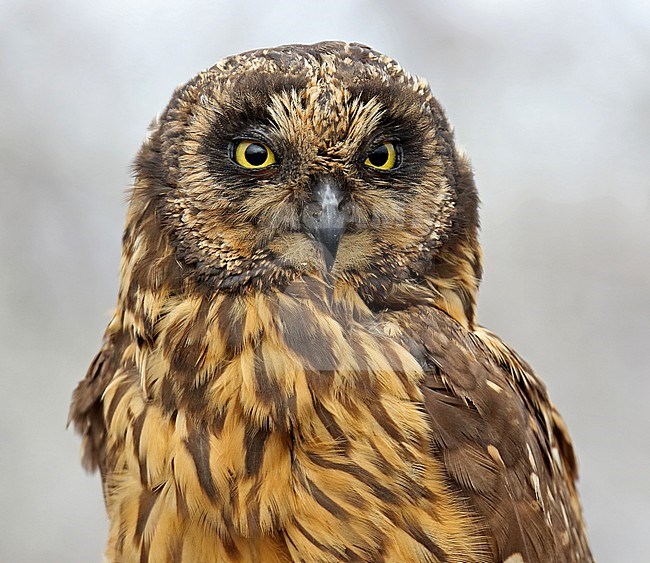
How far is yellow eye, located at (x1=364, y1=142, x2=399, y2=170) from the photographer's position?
107 centimetres

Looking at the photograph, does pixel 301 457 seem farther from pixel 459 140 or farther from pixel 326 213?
pixel 459 140

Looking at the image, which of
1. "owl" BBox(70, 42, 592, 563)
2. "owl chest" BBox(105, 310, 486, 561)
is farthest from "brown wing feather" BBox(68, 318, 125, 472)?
"owl chest" BBox(105, 310, 486, 561)

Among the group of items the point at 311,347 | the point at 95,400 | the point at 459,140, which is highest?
the point at 459,140

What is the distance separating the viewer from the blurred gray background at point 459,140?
4.28 ft

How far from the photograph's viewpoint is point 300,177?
1.04 meters

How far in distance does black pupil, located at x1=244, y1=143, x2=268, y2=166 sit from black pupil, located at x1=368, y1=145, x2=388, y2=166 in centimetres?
15

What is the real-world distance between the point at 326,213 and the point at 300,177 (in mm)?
63

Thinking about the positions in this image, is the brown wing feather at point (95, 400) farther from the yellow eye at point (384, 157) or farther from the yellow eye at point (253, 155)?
the yellow eye at point (384, 157)

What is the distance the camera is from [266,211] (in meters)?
1.06

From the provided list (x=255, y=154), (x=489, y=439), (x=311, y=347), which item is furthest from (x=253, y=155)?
(x=489, y=439)

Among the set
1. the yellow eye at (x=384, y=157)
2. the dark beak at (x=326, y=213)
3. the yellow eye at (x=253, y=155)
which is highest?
the yellow eye at (x=384, y=157)

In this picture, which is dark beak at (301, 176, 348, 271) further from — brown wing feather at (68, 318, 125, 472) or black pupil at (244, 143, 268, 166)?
brown wing feather at (68, 318, 125, 472)

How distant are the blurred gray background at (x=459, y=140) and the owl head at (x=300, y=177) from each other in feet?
0.37

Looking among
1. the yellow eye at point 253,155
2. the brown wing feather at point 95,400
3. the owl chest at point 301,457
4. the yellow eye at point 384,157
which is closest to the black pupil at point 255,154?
the yellow eye at point 253,155
